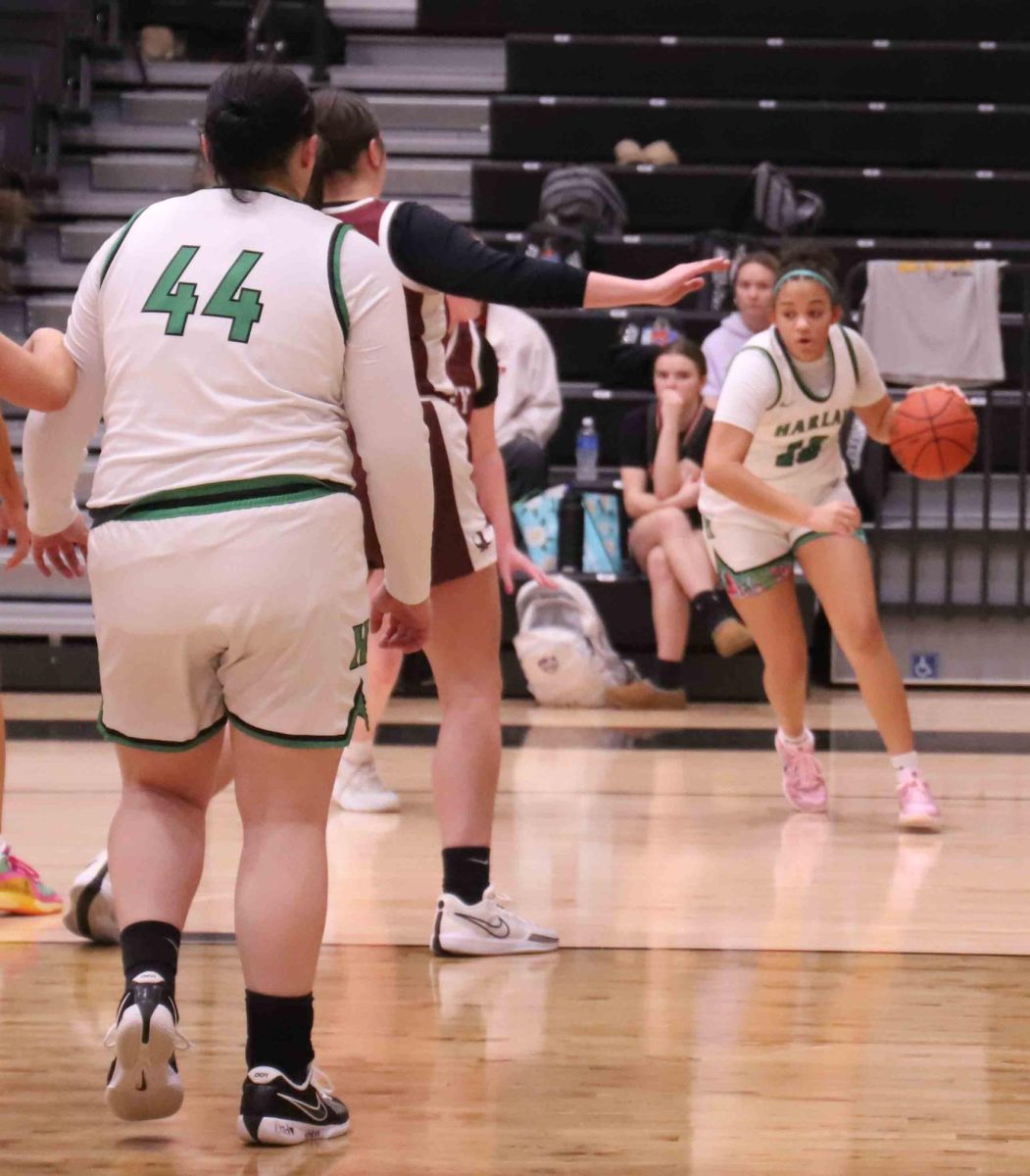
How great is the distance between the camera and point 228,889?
149 inches

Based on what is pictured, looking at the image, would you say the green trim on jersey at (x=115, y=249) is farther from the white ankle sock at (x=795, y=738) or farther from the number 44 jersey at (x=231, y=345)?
the white ankle sock at (x=795, y=738)

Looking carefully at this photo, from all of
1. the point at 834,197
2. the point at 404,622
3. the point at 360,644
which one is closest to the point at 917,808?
the point at 404,622

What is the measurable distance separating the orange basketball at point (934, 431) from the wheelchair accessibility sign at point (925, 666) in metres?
2.85

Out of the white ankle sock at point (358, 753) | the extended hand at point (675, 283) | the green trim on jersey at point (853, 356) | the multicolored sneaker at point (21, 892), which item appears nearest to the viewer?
the extended hand at point (675, 283)

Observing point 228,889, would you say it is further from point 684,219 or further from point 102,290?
point 684,219

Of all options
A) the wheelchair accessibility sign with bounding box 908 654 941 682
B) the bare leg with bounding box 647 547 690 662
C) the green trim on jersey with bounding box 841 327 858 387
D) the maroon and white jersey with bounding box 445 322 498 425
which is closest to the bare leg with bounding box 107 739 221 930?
the maroon and white jersey with bounding box 445 322 498 425

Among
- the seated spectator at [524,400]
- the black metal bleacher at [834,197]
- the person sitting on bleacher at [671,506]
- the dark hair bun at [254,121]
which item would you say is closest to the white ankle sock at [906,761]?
the person sitting on bleacher at [671,506]

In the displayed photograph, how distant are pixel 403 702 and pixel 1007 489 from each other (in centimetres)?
279

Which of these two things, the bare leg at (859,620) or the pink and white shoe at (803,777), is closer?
the bare leg at (859,620)

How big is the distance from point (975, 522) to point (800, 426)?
3340 millimetres

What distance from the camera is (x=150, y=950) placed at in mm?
2312

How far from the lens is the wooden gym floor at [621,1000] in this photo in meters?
2.31

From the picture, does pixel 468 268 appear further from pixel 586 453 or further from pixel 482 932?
pixel 586 453

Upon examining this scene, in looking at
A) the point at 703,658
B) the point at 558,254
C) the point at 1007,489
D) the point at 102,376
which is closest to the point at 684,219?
the point at 558,254
